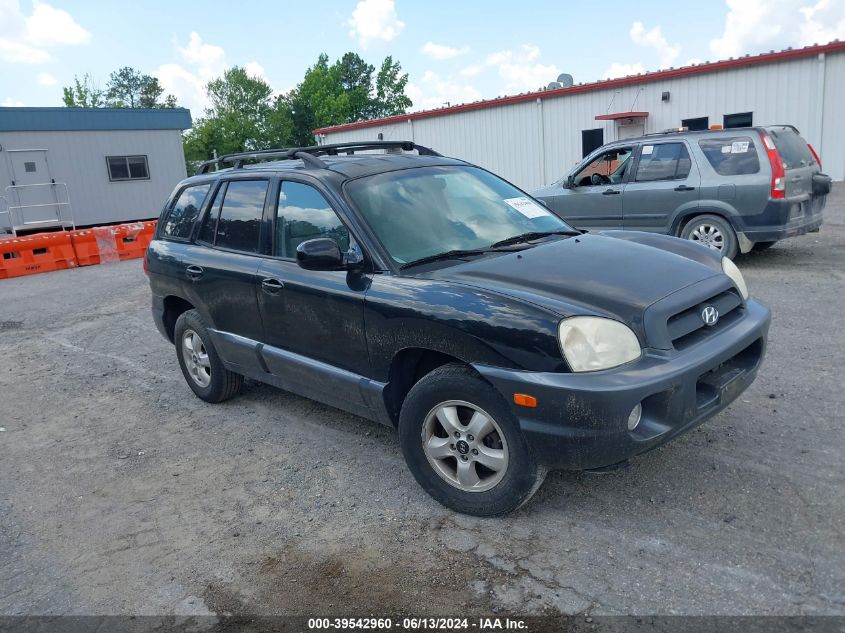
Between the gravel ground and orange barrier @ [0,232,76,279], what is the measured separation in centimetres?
976

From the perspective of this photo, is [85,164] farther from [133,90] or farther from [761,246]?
[133,90]

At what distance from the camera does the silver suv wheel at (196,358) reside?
17.4 ft

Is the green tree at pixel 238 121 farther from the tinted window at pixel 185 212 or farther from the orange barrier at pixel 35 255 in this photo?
the tinted window at pixel 185 212

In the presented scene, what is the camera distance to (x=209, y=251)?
4.92 m

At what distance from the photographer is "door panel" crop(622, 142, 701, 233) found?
28.8 feet

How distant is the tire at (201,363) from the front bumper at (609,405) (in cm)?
272

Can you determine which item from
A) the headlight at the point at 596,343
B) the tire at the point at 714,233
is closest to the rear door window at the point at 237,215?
the headlight at the point at 596,343

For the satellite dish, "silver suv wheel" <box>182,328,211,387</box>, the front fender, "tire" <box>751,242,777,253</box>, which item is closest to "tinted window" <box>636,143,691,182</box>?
"tire" <box>751,242,777,253</box>

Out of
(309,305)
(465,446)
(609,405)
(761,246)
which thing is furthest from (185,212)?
(761,246)

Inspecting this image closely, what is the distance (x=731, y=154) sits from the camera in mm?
8453

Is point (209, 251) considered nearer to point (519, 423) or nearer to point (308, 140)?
point (519, 423)

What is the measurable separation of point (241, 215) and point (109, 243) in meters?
11.9

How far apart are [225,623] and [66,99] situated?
282ft

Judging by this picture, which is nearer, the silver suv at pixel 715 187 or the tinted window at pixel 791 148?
the silver suv at pixel 715 187
